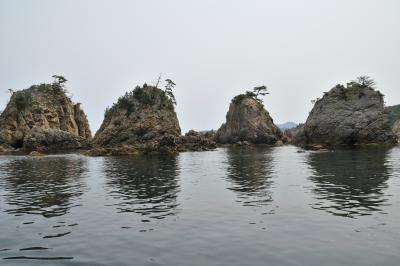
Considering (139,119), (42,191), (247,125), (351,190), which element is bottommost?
(351,190)

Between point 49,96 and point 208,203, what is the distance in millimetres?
123052

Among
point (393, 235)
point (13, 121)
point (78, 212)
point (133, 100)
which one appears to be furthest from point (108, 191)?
point (13, 121)

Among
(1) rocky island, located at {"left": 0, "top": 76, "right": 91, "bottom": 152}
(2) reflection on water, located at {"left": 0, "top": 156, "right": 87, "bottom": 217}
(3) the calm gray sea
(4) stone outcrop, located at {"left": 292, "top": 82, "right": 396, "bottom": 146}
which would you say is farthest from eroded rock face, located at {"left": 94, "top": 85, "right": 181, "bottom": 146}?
(3) the calm gray sea

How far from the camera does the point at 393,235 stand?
49.2ft

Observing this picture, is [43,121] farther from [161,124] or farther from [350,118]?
[350,118]

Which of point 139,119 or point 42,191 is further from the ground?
point 139,119

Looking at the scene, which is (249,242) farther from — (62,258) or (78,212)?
(78,212)

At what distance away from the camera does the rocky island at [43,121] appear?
331 ft

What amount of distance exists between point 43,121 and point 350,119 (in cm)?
9481

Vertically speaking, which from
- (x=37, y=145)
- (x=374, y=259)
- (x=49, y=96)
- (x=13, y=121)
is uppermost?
(x=49, y=96)

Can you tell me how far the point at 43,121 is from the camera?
11825cm

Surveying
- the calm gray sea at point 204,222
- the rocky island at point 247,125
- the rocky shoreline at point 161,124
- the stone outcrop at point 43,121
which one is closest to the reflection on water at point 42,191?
the calm gray sea at point 204,222

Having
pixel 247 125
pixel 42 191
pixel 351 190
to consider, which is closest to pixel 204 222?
pixel 351 190

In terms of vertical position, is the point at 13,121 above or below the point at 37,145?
above
